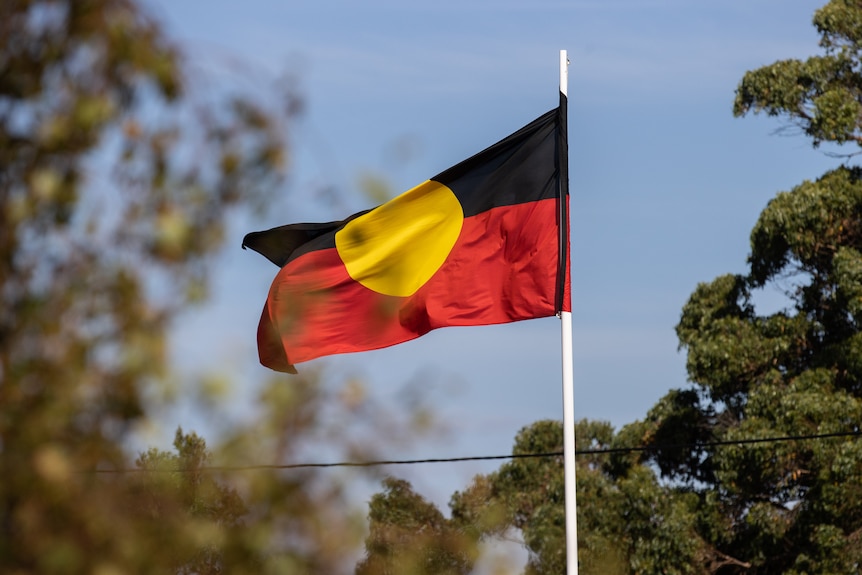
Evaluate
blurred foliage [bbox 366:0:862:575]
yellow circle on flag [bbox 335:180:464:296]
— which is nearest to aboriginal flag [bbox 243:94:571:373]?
yellow circle on flag [bbox 335:180:464:296]

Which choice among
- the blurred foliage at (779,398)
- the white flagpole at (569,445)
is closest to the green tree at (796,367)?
the blurred foliage at (779,398)

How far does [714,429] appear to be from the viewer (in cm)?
1809

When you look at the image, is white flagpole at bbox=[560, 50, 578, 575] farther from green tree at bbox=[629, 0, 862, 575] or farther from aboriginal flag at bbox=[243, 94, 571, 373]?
green tree at bbox=[629, 0, 862, 575]

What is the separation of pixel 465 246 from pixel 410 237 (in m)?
0.40

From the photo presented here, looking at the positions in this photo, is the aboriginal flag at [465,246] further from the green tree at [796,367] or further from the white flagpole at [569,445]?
the green tree at [796,367]

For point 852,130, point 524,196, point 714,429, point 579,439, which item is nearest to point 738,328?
point 714,429

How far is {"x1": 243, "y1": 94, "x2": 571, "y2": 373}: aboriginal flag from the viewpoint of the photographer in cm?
848

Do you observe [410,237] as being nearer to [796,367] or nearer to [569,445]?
[569,445]

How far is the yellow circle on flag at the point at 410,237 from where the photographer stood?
344 inches

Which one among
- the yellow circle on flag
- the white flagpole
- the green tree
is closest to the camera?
the white flagpole

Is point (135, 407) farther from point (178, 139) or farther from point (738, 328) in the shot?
point (738, 328)

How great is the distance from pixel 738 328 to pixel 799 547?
3212 mm

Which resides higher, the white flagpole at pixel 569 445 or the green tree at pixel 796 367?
the green tree at pixel 796 367

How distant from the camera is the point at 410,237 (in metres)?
8.93
